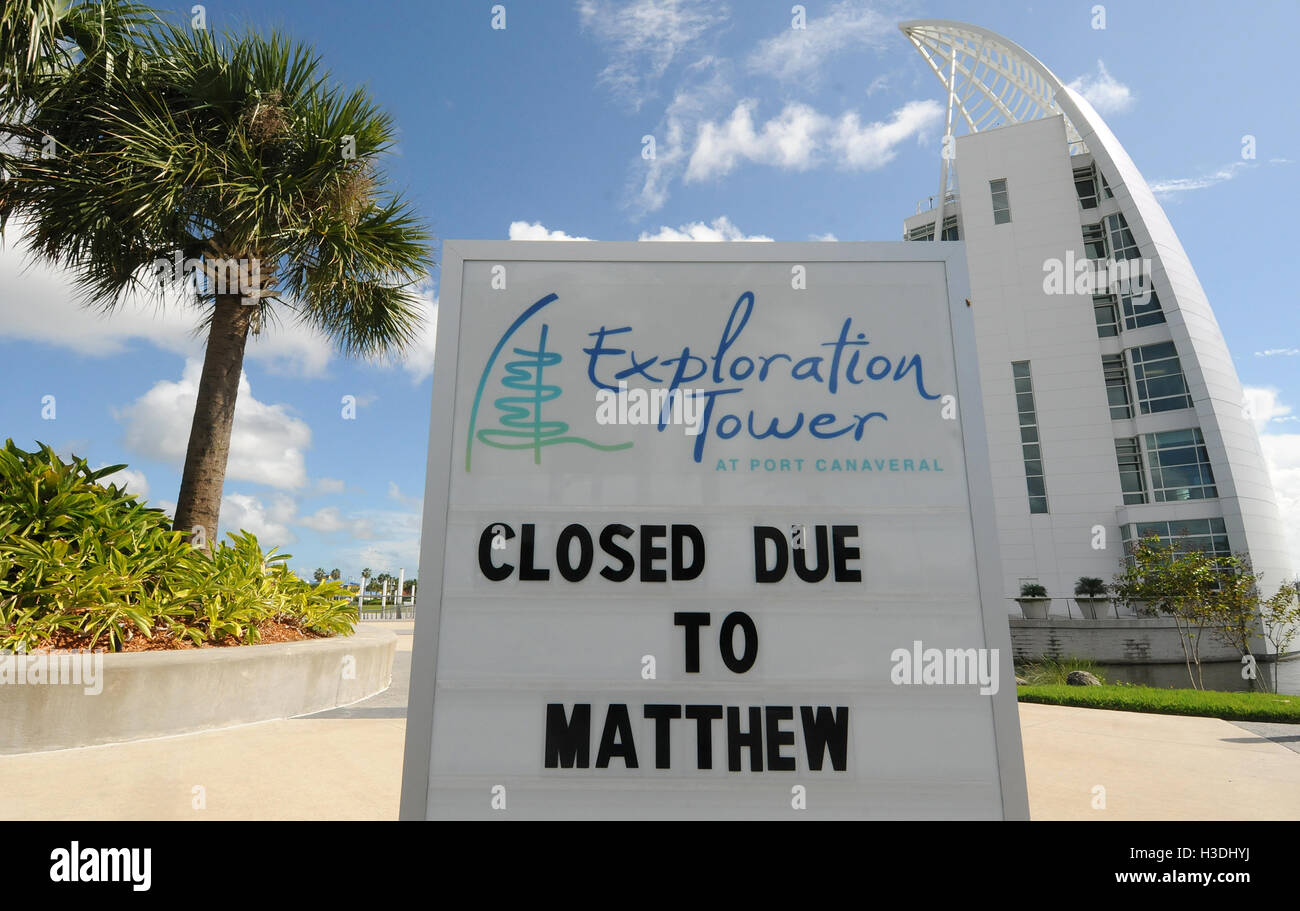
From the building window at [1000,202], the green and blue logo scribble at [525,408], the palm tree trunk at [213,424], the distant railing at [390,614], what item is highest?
the building window at [1000,202]

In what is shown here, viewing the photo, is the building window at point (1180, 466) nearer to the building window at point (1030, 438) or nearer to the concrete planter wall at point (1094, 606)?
the building window at point (1030, 438)

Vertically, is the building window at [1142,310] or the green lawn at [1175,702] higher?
the building window at [1142,310]

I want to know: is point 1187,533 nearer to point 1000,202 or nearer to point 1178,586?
point 1178,586

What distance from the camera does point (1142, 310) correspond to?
35.7 meters

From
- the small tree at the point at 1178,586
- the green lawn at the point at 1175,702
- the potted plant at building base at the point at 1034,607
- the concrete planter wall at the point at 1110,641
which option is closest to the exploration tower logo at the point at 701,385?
the green lawn at the point at 1175,702


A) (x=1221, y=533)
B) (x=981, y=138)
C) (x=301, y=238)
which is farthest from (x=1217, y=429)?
(x=301, y=238)

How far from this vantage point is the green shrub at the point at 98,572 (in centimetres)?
577

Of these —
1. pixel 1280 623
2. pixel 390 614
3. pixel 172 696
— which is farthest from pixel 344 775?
pixel 390 614

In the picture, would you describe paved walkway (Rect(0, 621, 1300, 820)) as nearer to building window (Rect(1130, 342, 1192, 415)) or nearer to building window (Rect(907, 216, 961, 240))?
building window (Rect(1130, 342, 1192, 415))

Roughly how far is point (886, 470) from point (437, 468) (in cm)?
161

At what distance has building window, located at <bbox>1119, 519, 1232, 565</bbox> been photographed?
3177cm

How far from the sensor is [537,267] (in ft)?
8.35

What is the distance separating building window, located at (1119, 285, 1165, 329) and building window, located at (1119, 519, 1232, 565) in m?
10.6

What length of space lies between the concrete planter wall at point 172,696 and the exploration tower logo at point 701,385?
4.95m
